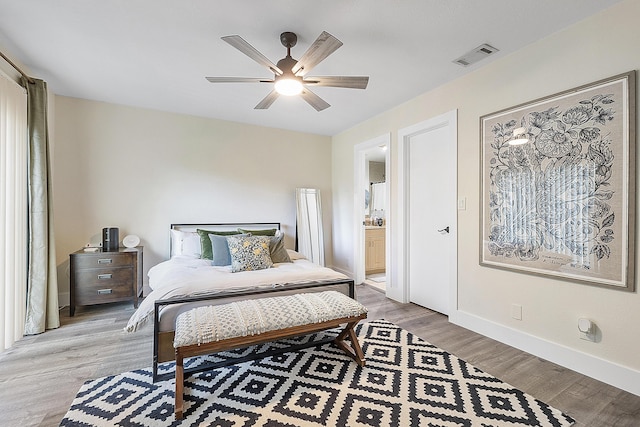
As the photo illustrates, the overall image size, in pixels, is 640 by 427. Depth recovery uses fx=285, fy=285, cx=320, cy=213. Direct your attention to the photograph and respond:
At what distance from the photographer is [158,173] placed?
3984 millimetres

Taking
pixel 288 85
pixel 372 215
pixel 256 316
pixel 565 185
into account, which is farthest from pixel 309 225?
pixel 565 185

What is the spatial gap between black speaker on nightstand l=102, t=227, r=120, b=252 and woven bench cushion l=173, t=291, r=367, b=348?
7.28 feet

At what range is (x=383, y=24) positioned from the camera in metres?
2.11

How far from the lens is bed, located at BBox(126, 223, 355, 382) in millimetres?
2004

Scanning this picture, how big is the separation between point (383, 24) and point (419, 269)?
2.72 m

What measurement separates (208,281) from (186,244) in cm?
155

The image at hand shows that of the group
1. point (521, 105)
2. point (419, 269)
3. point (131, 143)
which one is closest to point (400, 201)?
point (419, 269)

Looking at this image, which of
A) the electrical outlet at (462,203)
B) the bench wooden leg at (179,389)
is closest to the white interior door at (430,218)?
the electrical outlet at (462,203)

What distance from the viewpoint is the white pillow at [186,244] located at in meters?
3.64

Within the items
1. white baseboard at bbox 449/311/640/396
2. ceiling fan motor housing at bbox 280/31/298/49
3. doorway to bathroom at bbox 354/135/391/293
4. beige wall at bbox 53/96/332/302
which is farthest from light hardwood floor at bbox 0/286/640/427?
ceiling fan motor housing at bbox 280/31/298/49

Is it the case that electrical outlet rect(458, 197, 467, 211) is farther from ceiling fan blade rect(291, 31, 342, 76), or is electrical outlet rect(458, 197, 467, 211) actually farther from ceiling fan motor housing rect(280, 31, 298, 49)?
ceiling fan motor housing rect(280, 31, 298, 49)

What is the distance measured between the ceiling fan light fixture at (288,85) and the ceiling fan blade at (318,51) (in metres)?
0.07

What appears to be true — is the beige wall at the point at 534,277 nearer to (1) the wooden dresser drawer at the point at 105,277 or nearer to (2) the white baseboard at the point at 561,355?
(2) the white baseboard at the point at 561,355

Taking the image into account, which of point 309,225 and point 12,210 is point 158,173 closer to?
point 12,210
